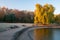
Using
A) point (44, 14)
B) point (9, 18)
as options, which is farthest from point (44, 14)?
point (9, 18)

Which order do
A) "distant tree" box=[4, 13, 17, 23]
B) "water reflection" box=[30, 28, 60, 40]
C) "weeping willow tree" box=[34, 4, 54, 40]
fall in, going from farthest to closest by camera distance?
"distant tree" box=[4, 13, 17, 23] → "weeping willow tree" box=[34, 4, 54, 40] → "water reflection" box=[30, 28, 60, 40]

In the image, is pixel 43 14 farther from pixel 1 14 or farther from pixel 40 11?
pixel 1 14

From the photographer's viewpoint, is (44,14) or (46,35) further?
(44,14)

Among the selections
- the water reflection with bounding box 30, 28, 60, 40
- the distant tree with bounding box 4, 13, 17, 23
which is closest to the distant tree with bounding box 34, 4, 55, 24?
the distant tree with bounding box 4, 13, 17, 23

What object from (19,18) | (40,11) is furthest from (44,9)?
(19,18)

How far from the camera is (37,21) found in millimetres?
45438

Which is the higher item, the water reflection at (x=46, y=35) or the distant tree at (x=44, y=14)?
the distant tree at (x=44, y=14)

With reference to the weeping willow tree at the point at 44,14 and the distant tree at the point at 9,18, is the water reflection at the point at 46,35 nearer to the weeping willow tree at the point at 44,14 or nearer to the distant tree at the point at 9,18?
the weeping willow tree at the point at 44,14

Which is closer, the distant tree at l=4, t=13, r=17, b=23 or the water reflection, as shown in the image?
the water reflection

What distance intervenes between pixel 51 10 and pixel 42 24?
4.82 meters

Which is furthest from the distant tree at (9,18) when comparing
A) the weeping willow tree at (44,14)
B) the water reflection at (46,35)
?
the water reflection at (46,35)

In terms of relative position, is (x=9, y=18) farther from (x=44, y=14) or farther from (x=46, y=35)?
(x=46, y=35)

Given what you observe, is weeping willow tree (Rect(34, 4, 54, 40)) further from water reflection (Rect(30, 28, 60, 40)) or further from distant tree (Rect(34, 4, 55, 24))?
water reflection (Rect(30, 28, 60, 40))

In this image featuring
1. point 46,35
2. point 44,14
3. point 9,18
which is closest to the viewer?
point 46,35
